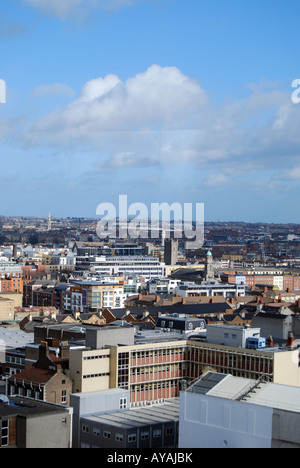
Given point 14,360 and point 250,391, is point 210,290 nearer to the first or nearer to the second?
point 14,360

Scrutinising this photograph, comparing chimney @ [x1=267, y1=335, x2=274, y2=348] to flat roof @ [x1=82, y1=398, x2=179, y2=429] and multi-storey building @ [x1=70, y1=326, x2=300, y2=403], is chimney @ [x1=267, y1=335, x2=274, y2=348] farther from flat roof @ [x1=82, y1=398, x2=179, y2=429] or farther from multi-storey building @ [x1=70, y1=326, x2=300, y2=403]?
flat roof @ [x1=82, y1=398, x2=179, y2=429]

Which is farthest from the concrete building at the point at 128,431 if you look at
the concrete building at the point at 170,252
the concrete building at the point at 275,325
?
the concrete building at the point at 170,252

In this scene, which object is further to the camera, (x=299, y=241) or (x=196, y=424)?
(x=299, y=241)

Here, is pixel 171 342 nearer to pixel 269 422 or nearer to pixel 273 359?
pixel 273 359

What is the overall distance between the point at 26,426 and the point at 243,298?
21.9m

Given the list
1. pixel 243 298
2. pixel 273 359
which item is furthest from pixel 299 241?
pixel 273 359

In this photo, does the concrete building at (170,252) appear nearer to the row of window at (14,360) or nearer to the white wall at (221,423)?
the row of window at (14,360)

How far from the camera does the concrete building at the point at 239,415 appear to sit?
9.99m

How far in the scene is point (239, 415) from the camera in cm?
1027

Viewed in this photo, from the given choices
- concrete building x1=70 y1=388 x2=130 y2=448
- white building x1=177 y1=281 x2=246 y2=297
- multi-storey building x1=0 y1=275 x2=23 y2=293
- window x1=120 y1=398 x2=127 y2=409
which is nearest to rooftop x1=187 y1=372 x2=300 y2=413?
concrete building x1=70 y1=388 x2=130 y2=448

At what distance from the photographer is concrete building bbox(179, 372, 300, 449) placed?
999cm
